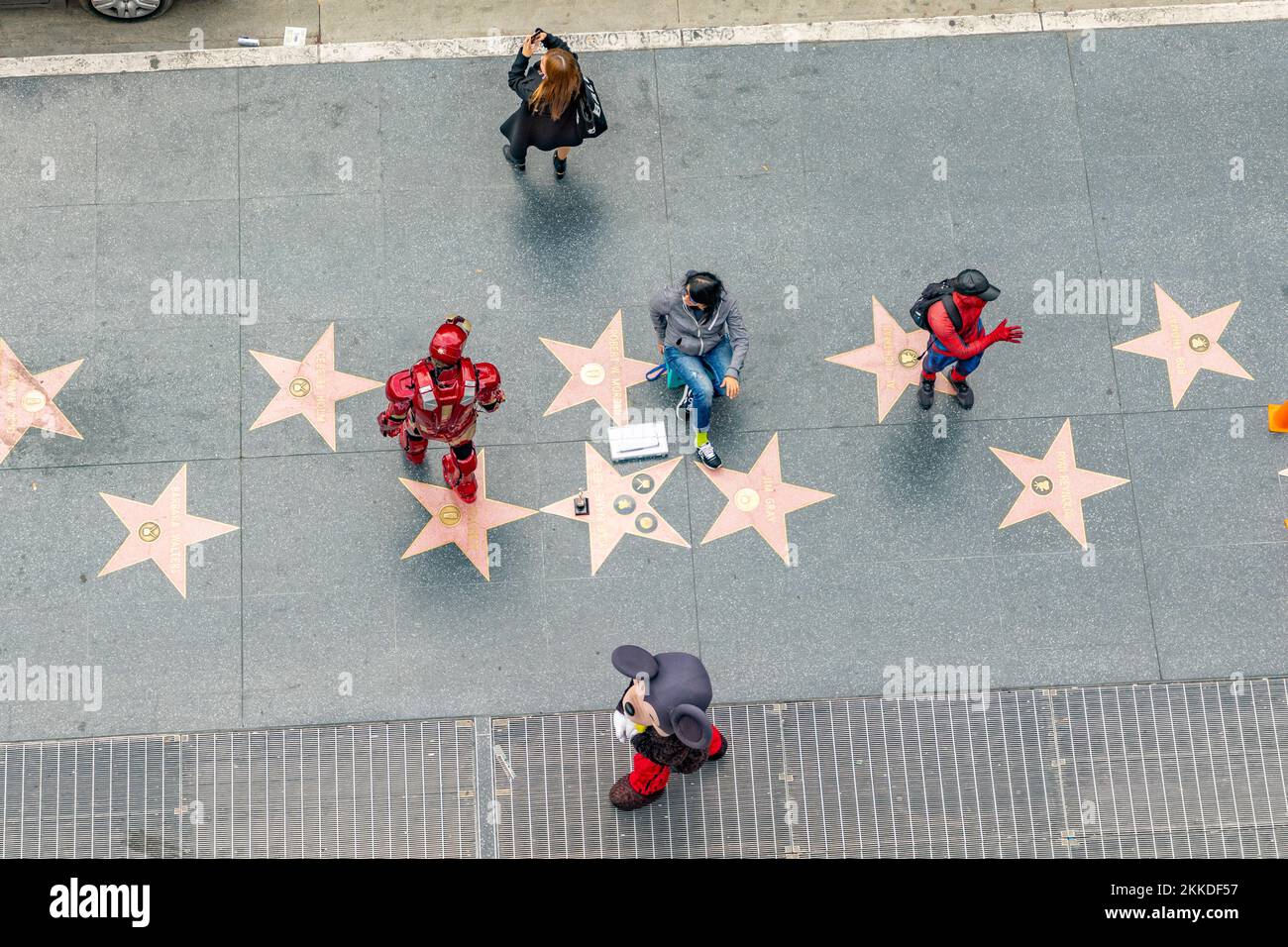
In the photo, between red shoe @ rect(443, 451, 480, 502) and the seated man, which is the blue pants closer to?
the seated man

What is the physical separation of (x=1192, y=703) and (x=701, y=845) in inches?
142

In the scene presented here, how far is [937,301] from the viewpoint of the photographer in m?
8.70

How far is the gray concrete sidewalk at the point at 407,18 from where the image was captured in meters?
10.7

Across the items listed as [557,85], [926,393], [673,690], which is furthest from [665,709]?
[557,85]

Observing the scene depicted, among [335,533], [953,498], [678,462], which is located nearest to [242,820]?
A: [335,533]

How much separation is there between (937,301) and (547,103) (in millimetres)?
3148

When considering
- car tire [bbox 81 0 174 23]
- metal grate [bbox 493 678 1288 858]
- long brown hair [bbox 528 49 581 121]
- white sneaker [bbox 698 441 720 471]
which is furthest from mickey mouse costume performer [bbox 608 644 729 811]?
car tire [bbox 81 0 174 23]

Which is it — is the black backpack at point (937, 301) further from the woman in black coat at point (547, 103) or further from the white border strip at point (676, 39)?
the white border strip at point (676, 39)

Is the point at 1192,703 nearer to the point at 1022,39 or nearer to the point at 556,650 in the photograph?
the point at 556,650

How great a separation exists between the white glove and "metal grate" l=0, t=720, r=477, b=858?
1.35m

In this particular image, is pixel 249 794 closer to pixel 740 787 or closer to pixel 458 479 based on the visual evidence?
pixel 458 479

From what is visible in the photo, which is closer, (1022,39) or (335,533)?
(335,533)

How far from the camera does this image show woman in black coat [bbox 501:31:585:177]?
9102 mm

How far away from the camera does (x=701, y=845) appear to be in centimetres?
880
